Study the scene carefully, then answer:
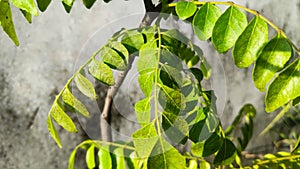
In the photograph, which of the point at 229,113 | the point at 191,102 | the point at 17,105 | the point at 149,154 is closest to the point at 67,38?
the point at 17,105

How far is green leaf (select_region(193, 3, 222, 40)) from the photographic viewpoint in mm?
667

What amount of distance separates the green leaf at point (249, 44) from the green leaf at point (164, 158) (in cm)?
16

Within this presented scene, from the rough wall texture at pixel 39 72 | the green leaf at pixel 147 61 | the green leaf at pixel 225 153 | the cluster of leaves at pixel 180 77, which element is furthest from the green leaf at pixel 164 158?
the rough wall texture at pixel 39 72

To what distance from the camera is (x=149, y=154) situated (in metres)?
0.56

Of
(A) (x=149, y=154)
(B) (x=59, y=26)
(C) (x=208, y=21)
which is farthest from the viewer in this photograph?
(B) (x=59, y=26)

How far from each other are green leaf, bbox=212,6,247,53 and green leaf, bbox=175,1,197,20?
0.05 metres

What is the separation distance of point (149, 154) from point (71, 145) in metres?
0.91

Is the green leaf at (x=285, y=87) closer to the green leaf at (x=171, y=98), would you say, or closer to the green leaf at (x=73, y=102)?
the green leaf at (x=171, y=98)

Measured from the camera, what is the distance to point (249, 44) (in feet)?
2.10

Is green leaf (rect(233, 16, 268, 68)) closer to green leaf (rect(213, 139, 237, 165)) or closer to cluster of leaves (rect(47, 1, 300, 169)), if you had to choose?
cluster of leaves (rect(47, 1, 300, 169))

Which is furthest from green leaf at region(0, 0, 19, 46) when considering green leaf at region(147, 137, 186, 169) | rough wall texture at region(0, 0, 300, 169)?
rough wall texture at region(0, 0, 300, 169)

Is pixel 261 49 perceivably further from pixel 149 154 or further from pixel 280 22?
pixel 280 22

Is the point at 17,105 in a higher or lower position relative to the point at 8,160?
higher

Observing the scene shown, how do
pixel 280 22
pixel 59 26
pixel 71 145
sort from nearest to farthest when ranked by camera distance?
pixel 59 26
pixel 71 145
pixel 280 22
